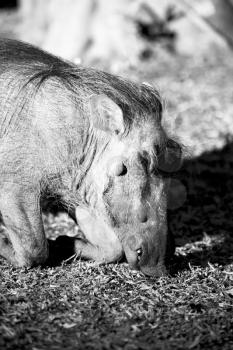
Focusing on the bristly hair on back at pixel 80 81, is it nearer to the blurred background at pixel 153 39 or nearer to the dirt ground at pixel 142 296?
the dirt ground at pixel 142 296

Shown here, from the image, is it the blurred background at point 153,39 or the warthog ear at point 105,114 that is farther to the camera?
the blurred background at point 153,39

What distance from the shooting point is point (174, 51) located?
918 centimetres

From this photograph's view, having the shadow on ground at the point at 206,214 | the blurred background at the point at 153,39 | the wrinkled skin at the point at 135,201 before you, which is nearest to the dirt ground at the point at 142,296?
the shadow on ground at the point at 206,214

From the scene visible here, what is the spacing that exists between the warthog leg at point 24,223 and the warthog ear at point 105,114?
1.78 ft

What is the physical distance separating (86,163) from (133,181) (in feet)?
1.07

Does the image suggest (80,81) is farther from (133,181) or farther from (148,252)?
(148,252)

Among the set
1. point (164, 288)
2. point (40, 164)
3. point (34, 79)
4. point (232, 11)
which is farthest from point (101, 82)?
point (232, 11)

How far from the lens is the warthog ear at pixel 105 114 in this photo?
393 centimetres

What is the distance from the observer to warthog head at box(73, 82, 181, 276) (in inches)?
152

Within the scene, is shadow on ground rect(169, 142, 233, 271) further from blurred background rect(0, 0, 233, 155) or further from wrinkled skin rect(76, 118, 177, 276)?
blurred background rect(0, 0, 233, 155)

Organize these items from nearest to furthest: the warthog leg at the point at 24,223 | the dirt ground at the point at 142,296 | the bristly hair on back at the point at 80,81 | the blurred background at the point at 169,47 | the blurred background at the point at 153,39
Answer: the dirt ground at the point at 142,296, the warthog leg at the point at 24,223, the bristly hair on back at the point at 80,81, the blurred background at the point at 169,47, the blurred background at the point at 153,39

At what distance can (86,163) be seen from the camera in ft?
13.2

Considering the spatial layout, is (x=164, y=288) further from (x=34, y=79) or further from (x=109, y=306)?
(x=34, y=79)

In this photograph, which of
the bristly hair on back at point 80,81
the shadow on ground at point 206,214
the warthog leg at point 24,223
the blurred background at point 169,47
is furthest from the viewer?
the blurred background at point 169,47
